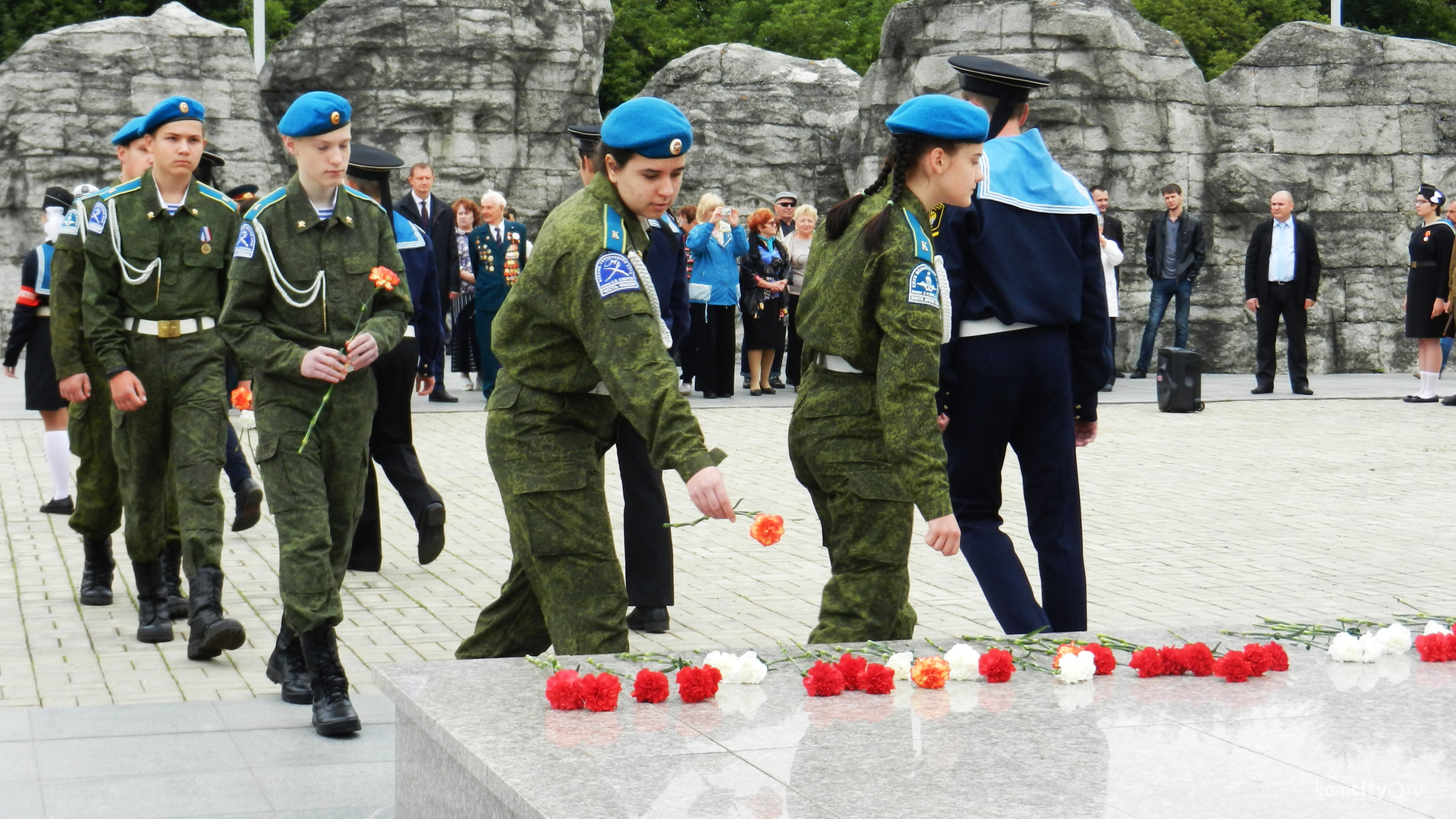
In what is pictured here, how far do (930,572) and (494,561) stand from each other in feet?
6.55

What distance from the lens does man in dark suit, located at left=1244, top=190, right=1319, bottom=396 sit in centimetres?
1642

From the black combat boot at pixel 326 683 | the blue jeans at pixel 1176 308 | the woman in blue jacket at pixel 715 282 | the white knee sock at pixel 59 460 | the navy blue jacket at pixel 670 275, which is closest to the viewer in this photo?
the black combat boot at pixel 326 683

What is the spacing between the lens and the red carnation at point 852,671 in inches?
149

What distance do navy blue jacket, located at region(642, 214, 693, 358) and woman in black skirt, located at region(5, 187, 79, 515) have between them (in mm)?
3388

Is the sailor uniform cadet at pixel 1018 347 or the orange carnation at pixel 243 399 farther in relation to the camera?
the orange carnation at pixel 243 399

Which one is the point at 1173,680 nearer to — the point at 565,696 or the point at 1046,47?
the point at 565,696

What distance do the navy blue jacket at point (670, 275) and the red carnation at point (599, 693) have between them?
3110mm

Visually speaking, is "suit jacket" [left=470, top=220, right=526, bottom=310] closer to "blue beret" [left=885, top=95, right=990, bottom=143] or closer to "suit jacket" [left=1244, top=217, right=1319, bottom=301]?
"suit jacket" [left=1244, top=217, right=1319, bottom=301]

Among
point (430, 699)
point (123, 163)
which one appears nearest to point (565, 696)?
point (430, 699)

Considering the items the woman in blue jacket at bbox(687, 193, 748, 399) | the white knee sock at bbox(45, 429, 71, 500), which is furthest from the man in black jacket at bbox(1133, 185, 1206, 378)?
the white knee sock at bbox(45, 429, 71, 500)

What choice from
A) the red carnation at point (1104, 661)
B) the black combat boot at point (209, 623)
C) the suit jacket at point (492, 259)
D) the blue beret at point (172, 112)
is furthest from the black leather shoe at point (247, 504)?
the suit jacket at point (492, 259)

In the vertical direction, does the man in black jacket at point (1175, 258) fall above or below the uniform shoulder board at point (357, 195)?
below

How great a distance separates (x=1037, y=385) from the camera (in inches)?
199

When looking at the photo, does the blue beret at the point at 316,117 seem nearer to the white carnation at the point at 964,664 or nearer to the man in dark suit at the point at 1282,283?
the white carnation at the point at 964,664
